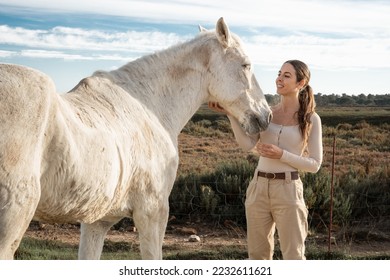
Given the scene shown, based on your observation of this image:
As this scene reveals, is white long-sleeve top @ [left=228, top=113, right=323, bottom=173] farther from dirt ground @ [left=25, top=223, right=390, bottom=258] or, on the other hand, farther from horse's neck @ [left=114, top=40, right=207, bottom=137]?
dirt ground @ [left=25, top=223, right=390, bottom=258]

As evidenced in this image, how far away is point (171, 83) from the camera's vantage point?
4.54 metres

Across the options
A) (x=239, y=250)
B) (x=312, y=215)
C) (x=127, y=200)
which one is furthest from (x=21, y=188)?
(x=312, y=215)

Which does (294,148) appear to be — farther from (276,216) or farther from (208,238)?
(208,238)

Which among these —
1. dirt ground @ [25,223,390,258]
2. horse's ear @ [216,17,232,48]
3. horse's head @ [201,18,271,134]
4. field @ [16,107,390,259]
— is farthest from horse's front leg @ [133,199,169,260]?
dirt ground @ [25,223,390,258]

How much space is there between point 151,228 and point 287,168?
112 centimetres

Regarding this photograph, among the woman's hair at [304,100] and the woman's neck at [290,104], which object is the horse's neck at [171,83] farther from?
the woman's hair at [304,100]

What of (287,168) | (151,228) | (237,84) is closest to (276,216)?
(287,168)

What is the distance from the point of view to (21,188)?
113 inches

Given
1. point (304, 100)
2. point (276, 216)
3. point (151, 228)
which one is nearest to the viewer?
point (151, 228)

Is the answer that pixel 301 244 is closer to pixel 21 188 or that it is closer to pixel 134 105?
pixel 134 105

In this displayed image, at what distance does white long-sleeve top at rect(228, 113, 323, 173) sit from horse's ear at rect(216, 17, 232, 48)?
74 centimetres

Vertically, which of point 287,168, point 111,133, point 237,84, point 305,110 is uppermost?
point 237,84
